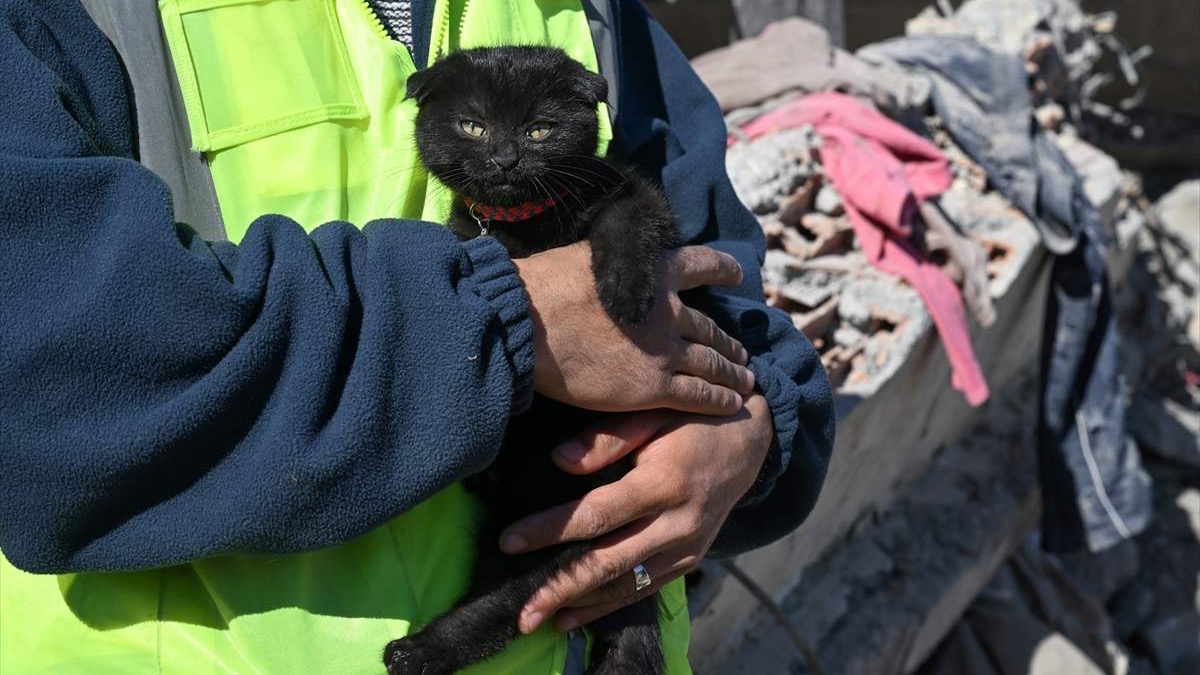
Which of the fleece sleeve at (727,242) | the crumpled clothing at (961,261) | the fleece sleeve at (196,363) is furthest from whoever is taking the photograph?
the crumpled clothing at (961,261)

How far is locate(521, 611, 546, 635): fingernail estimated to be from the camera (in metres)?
1.39

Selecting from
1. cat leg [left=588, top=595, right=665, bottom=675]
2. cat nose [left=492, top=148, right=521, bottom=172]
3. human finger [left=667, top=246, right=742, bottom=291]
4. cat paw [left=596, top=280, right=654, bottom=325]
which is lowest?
cat leg [left=588, top=595, right=665, bottom=675]

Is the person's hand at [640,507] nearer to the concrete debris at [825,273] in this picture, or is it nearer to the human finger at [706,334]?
the human finger at [706,334]

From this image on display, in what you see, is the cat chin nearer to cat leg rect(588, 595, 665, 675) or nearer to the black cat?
the black cat

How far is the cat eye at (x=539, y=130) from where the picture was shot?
1.81 meters

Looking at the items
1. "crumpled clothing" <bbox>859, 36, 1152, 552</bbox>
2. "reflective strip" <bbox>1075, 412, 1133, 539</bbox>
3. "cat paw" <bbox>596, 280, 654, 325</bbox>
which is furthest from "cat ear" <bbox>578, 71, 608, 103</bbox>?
"reflective strip" <bbox>1075, 412, 1133, 539</bbox>

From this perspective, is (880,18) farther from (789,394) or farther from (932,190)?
(789,394)

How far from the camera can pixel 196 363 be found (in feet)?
3.59

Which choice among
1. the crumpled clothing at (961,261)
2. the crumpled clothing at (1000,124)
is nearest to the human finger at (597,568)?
the crumpled clothing at (961,261)

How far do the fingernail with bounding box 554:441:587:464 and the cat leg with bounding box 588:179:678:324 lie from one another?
0.20 m

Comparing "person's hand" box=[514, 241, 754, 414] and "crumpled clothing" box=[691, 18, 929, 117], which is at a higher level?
"person's hand" box=[514, 241, 754, 414]

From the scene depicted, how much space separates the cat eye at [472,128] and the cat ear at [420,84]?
0.21 m

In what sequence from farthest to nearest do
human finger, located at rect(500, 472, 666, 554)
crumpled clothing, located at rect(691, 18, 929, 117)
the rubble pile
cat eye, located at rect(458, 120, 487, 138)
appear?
crumpled clothing, located at rect(691, 18, 929, 117), the rubble pile, cat eye, located at rect(458, 120, 487, 138), human finger, located at rect(500, 472, 666, 554)

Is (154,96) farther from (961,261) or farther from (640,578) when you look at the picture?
(961,261)
